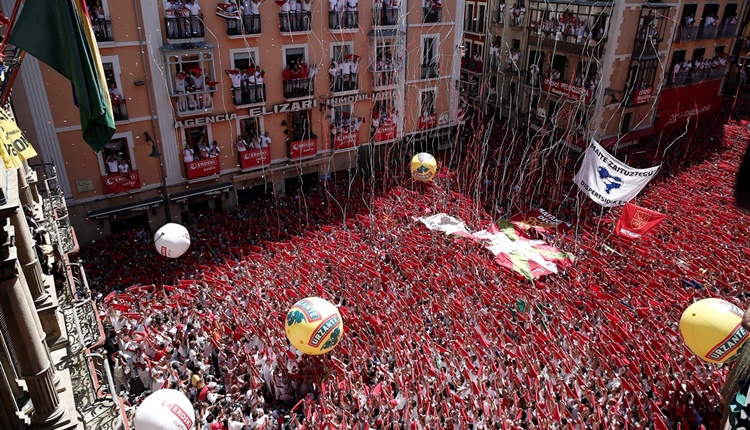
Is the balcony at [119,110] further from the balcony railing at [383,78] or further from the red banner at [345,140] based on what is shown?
the balcony railing at [383,78]

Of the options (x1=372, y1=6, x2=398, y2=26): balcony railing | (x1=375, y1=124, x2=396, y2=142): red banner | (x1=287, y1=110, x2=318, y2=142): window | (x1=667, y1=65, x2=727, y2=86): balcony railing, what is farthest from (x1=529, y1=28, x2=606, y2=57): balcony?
(x1=287, y1=110, x2=318, y2=142): window

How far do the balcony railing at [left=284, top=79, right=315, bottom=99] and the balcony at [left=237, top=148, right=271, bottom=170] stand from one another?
2347mm

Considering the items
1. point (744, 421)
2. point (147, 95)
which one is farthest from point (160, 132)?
point (744, 421)

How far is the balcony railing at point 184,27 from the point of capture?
1739 centimetres

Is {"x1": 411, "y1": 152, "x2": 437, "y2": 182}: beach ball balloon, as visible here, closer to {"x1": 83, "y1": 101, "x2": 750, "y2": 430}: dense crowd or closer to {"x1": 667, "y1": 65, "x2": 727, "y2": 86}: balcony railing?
{"x1": 83, "y1": 101, "x2": 750, "y2": 430}: dense crowd

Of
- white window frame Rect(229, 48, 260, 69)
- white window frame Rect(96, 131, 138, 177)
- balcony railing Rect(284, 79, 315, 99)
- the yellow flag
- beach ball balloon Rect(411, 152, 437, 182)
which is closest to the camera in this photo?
the yellow flag

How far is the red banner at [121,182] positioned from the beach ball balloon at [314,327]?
10.1 metres

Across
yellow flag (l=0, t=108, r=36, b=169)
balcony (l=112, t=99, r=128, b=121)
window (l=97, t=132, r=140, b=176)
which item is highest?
yellow flag (l=0, t=108, r=36, b=169)

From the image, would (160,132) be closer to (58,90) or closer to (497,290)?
(58,90)

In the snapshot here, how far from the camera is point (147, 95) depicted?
17.9 meters

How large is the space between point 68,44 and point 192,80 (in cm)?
1113

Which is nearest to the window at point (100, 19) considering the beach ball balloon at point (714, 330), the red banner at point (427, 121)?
the red banner at point (427, 121)

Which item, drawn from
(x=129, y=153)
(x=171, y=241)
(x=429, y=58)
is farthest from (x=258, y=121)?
(x=429, y=58)

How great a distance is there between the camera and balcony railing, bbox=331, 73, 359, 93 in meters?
21.4
